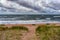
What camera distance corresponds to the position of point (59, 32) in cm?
197

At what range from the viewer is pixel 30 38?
1920 millimetres

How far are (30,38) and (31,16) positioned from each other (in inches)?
14.6

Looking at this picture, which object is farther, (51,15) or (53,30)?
(51,15)

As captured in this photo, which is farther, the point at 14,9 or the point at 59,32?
the point at 14,9

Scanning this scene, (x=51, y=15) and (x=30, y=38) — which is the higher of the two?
(x=51, y=15)

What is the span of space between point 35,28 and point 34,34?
0.44 feet

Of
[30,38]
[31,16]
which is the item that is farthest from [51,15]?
[30,38]

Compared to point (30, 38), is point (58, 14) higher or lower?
higher

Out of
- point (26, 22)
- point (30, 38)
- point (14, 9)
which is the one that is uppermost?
point (14, 9)

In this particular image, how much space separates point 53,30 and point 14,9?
1.88ft

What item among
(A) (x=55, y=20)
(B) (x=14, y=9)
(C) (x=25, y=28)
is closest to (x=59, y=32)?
(A) (x=55, y=20)

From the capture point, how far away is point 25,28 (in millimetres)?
2090

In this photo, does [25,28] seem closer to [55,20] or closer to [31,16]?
Result: [31,16]

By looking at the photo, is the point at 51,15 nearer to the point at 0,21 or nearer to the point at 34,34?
the point at 34,34
